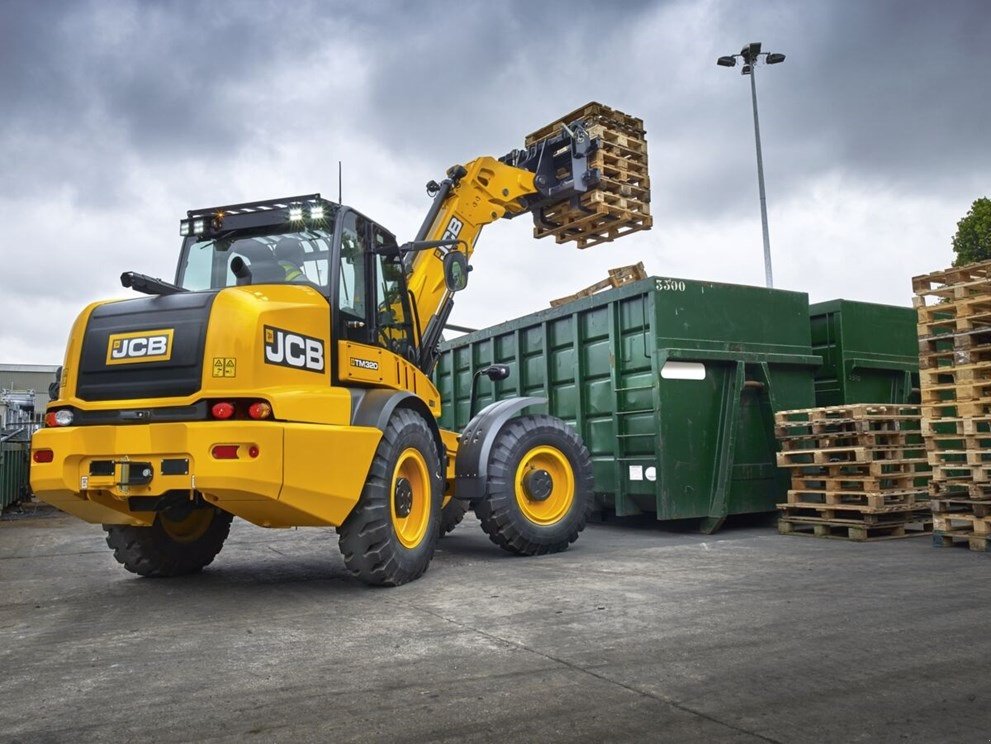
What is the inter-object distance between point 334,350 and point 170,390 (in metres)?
1.11

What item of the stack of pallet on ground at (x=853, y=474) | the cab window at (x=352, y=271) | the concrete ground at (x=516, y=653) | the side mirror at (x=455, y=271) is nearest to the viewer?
the concrete ground at (x=516, y=653)

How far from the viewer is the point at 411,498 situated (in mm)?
6352

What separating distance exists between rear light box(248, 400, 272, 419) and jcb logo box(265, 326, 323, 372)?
0.28 metres

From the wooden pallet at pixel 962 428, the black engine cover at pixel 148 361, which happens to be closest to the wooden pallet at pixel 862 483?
the wooden pallet at pixel 962 428

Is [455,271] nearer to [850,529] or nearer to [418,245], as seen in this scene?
[418,245]

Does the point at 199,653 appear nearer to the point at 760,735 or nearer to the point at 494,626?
the point at 494,626

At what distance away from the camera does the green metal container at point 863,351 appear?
1048 cm

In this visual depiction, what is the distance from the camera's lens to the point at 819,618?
4.63 metres

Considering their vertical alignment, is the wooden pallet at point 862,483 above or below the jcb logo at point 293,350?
below

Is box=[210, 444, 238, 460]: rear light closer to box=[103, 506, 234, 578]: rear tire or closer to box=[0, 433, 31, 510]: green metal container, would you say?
box=[103, 506, 234, 578]: rear tire

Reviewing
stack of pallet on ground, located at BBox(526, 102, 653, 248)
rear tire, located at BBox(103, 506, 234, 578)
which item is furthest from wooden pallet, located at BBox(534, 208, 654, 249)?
rear tire, located at BBox(103, 506, 234, 578)

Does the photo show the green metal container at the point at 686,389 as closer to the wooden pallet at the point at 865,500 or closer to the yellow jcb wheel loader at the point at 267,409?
the wooden pallet at the point at 865,500

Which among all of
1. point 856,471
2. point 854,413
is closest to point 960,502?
point 856,471

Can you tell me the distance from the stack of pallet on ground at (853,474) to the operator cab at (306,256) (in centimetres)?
491
